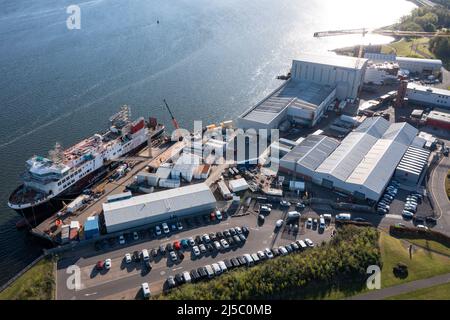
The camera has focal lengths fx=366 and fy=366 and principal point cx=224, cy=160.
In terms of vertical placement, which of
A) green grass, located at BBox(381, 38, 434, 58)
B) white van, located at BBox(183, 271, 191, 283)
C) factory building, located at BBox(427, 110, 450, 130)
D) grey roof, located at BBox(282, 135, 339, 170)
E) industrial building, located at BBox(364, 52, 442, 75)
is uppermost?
green grass, located at BBox(381, 38, 434, 58)

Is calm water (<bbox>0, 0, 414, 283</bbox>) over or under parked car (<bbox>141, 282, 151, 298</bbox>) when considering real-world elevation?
over

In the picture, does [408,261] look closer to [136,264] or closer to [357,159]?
[357,159]

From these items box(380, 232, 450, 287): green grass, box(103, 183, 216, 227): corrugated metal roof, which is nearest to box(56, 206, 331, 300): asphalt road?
box(103, 183, 216, 227): corrugated metal roof

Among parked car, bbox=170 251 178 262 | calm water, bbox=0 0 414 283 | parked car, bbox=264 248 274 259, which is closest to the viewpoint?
parked car, bbox=170 251 178 262

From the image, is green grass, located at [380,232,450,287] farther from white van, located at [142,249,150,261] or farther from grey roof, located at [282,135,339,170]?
white van, located at [142,249,150,261]

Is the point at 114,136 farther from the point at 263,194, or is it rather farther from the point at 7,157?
the point at 263,194

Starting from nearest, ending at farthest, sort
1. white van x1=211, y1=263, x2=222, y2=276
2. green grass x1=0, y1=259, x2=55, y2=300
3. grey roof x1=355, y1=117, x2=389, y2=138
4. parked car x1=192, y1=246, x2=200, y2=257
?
green grass x1=0, y1=259, x2=55, y2=300 < white van x1=211, y1=263, x2=222, y2=276 < parked car x1=192, y1=246, x2=200, y2=257 < grey roof x1=355, y1=117, x2=389, y2=138

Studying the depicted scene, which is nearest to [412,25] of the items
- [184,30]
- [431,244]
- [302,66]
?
[302,66]
